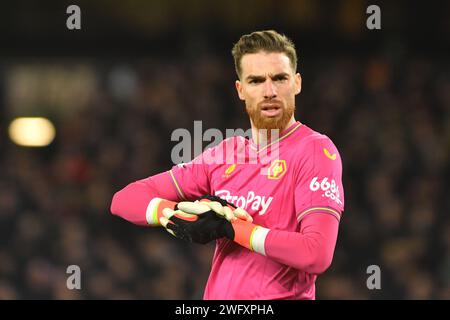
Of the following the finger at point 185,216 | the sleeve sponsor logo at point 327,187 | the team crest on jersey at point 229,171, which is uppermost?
the team crest on jersey at point 229,171

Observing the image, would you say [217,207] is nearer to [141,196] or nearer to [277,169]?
[277,169]

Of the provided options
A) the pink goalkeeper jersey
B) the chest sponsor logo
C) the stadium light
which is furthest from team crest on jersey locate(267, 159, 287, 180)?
the stadium light

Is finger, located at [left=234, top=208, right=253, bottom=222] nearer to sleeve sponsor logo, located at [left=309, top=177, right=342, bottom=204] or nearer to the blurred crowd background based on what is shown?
sleeve sponsor logo, located at [left=309, top=177, right=342, bottom=204]

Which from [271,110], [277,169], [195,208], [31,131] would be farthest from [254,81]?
[31,131]

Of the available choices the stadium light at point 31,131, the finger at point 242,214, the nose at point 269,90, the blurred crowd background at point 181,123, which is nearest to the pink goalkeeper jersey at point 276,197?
the finger at point 242,214

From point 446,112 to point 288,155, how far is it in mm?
6769

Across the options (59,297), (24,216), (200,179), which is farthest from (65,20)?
(200,179)

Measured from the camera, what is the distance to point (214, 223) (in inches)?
147

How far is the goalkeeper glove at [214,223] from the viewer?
3.72m

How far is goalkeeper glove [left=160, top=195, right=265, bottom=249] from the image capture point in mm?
3725

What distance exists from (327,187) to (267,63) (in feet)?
2.21

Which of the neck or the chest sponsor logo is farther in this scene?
the neck

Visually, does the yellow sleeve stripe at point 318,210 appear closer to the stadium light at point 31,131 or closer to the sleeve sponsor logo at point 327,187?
the sleeve sponsor logo at point 327,187

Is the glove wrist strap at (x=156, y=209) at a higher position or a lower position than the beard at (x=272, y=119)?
lower
